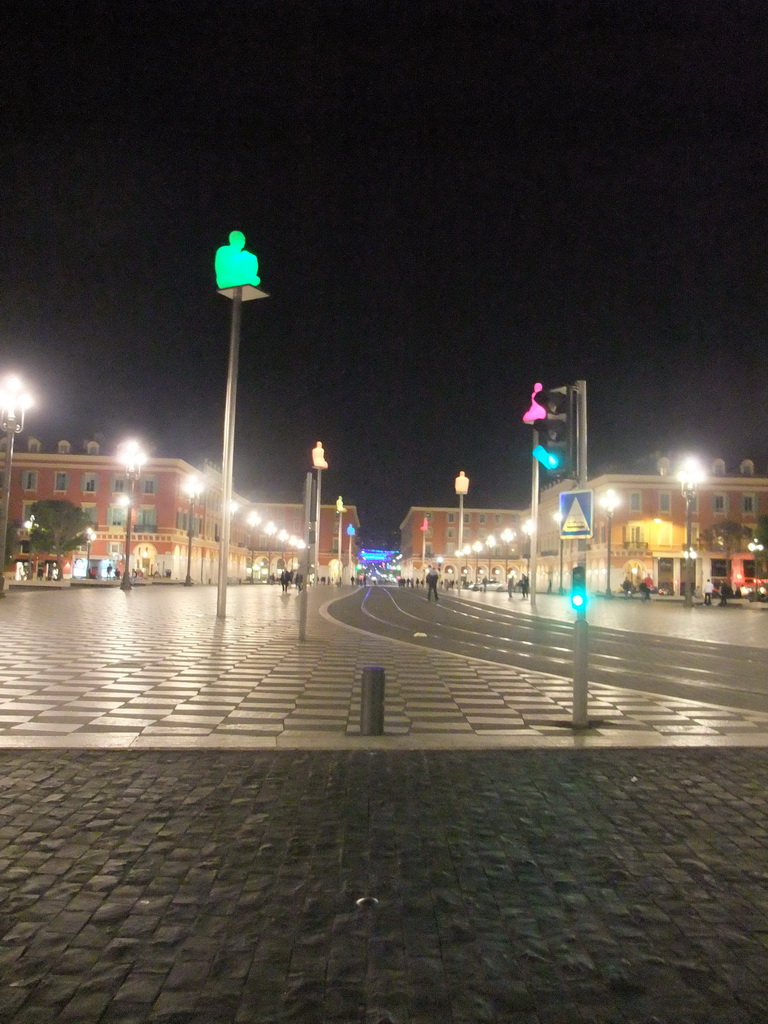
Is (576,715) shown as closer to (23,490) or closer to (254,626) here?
(254,626)

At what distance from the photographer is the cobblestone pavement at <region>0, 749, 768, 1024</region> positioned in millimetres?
3105

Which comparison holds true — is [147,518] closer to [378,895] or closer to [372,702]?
[372,702]

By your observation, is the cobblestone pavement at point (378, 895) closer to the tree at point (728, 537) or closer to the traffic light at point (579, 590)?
the traffic light at point (579, 590)

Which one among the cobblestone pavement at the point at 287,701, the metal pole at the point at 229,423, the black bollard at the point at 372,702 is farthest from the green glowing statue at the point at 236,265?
the black bollard at the point at 372,702

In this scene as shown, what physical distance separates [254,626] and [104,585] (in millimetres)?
34330

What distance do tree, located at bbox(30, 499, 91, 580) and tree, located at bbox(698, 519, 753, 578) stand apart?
48.3 metres

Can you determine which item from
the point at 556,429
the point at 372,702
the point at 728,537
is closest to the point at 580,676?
the point at 372,702

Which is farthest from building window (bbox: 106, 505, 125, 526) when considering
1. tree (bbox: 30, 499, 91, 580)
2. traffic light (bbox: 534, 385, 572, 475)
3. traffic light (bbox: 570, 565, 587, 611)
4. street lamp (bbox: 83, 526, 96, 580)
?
traffic light (bbox: 570, 565, 587, 611)

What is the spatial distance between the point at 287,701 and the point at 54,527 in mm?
50155

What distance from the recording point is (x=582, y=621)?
8195 mm

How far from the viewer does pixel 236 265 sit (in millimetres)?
23172

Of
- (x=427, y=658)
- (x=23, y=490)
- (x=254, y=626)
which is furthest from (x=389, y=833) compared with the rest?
(x=23, y=490)

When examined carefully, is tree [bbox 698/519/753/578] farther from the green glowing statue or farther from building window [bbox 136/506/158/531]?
the green glowing statue

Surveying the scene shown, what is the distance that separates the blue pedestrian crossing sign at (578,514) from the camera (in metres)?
8.48
